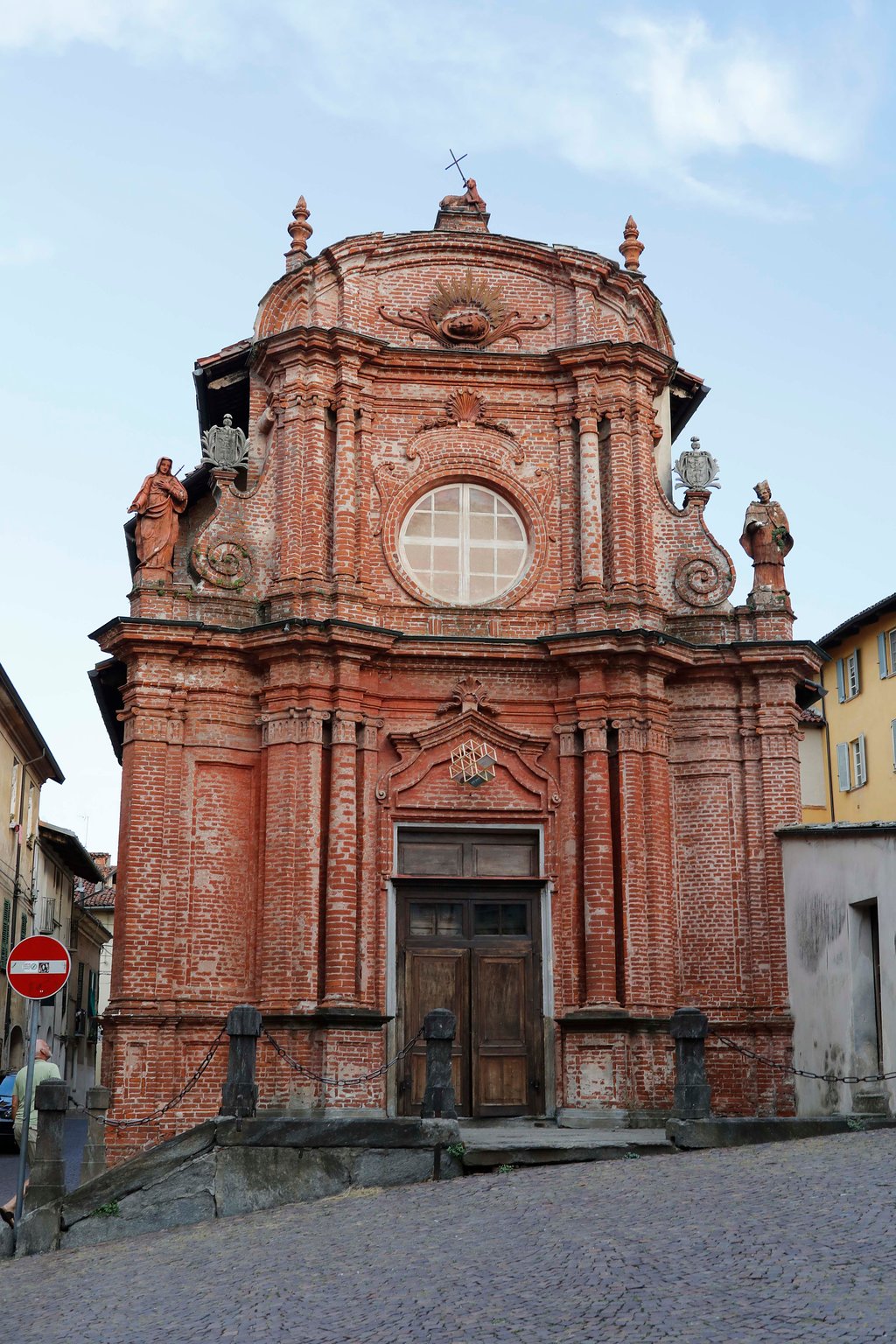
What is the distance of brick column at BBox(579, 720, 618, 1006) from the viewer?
18781mm

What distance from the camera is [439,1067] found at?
14906 millimetres

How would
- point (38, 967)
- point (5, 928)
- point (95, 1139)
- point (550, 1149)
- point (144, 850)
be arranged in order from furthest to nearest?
1. point (5, 928)
2. point (144, 850)
3. point (95, 1139)
4. point (550, 1149)
5. point (38, 967)

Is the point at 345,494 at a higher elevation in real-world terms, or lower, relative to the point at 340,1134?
higher

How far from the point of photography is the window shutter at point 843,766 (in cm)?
4100

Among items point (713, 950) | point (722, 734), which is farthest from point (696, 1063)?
point (722, 734)

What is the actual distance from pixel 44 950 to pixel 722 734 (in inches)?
387

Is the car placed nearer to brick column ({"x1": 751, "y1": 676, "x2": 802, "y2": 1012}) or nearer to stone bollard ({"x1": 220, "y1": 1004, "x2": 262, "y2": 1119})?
stone bollard ({"x1": 220, "y1": 1004, "x2": 262, "y2": 1119})

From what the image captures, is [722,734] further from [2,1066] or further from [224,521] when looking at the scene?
[2,1066]

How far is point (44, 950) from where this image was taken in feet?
45.4

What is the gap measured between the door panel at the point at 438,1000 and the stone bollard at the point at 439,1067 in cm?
381

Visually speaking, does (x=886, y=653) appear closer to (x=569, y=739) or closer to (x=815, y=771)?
(x=815, y=771)

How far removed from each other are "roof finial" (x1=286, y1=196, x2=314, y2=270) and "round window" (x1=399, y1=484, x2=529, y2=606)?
394 centimetres

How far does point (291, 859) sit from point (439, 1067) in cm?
455

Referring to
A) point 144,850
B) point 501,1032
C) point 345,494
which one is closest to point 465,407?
point 345,494
